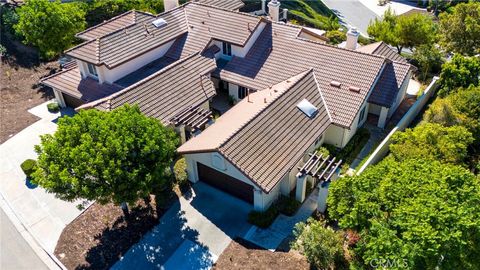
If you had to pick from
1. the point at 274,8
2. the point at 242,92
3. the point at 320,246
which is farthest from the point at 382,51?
the point at 320,246

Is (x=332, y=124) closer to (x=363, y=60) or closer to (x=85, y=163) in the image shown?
(x=363, y=60)

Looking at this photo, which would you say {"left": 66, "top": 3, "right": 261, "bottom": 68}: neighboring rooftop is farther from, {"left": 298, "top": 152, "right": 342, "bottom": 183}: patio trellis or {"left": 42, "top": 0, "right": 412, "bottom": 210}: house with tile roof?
{"left": 298, "top": 152, "right": 342, "bottom": 183}: patio trellis

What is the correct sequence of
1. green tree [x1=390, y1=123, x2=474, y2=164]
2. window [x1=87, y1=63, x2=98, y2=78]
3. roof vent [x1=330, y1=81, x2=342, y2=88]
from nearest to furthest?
green tree [x1=390, y1=123, x2=474, y2=164] → roof vent [x1=330, y1=81, x2=342, y2=88] → window [x1=87, y1=63, x2=98, y2=78]

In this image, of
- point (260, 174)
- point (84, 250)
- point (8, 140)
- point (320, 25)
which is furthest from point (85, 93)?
point (320, 25)

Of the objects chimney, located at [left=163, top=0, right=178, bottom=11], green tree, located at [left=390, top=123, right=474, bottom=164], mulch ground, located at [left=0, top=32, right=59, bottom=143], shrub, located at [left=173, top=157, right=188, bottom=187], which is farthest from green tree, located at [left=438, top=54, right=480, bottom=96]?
mulch ground, located at [left=0, top=32, right=59, bottom=143]

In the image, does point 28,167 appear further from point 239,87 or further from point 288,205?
point 288,205
